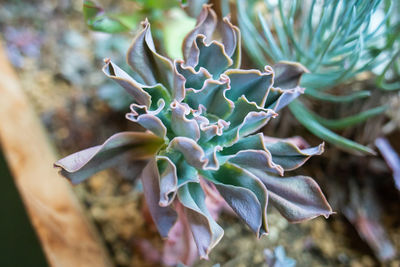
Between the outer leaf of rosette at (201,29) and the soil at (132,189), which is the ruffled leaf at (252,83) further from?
the soil at (132,189)

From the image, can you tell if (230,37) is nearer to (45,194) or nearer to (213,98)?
(213,98)

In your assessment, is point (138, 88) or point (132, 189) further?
point (132, 189)

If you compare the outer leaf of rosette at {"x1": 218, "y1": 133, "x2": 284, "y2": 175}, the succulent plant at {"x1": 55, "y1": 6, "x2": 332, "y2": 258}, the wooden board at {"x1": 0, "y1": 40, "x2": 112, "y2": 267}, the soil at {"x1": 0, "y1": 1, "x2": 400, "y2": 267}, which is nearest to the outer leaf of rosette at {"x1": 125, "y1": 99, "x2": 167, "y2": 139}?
the succulent plant at {"x1": 55, "y1": 6, "x2": 332, "y2": 258}

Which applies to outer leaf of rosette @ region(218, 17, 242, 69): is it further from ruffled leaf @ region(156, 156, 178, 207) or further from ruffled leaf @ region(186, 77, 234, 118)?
ruffled leaf @ region(156, 156, 178, 207)

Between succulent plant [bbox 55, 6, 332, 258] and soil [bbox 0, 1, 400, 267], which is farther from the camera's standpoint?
soil [bbox 0, 1, 400, 267]

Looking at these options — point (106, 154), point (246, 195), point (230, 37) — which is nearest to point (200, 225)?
point (246, 195)

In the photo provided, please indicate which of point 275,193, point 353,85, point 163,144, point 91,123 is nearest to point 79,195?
point 91,123

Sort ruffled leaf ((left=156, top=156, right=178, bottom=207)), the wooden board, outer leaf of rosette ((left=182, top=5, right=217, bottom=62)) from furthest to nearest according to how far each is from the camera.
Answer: the wooden board < outer leaf of rosette ((left=182, top=5, right=217, bottom=62)) < ruffled leaf ((left=156, top=156, right=178, bottom=207))
